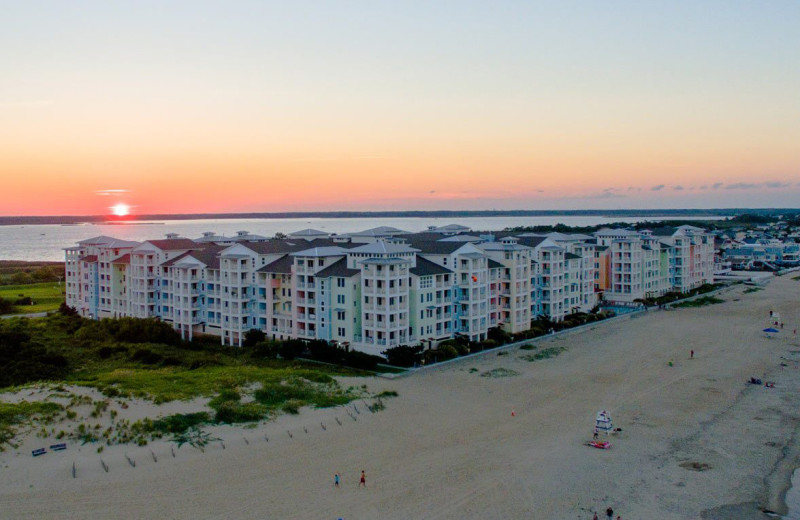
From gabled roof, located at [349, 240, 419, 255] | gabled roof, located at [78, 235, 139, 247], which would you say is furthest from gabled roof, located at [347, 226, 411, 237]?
gabled roof, located at [78, 235, 139, 247]

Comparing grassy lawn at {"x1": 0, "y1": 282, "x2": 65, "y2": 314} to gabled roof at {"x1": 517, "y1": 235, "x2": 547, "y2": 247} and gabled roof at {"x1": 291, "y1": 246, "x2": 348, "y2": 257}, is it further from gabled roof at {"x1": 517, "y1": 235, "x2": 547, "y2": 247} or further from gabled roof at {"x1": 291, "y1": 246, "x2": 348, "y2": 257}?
gabled roof at {"x1": 517, "y1": 235, "x2": 547, "y2": 247}

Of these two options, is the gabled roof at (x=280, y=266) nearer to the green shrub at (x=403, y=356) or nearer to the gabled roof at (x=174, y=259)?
the gabled roof at (x=174, y=259)

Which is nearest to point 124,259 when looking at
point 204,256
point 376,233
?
point 204,256

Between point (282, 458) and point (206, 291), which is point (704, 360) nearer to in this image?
point (282, 458)

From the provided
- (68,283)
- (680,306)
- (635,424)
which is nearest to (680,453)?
(635,424)

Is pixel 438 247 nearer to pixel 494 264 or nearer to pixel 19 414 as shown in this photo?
pixel 494 264

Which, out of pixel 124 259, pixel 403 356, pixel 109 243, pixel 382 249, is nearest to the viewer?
pixel 403 356

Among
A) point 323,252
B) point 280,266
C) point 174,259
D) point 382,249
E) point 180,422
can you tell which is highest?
point 382,249

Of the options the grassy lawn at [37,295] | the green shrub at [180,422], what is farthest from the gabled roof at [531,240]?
the grassy lawn at [37,295]
